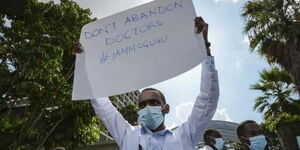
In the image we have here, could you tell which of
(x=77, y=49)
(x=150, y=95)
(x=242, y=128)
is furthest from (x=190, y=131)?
(x=242, y=128)

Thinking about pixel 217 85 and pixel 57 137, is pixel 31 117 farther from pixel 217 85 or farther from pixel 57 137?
pixel 217 85

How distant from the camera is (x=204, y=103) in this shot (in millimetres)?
1988

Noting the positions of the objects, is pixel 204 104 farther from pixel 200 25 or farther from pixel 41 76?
pixel 41 76

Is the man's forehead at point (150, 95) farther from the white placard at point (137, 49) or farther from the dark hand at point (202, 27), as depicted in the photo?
the dark hand at point (202, 27)

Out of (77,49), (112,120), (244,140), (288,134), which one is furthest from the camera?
(288,134)

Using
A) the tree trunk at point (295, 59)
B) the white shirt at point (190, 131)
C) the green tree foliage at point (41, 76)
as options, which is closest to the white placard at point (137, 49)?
the white shirt at point (190, 131)

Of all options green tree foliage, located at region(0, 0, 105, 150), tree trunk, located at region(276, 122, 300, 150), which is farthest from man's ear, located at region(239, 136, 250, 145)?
tree trunk, located at region(276, 122, 300, 150)

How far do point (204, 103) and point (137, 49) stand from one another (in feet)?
1.89

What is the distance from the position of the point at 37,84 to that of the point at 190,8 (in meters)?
7.58

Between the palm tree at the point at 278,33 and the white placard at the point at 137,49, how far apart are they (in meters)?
8.98

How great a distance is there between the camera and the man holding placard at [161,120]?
6.54 feet

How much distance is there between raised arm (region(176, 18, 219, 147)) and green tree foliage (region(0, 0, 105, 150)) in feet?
25.2

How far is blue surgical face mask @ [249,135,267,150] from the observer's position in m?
3.22

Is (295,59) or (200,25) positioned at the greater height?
(295,59)
